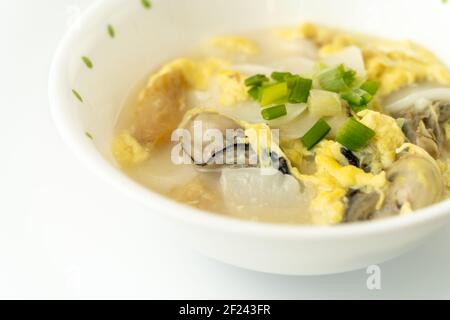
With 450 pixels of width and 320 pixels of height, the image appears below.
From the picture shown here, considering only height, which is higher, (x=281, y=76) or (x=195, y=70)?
(x=195, y=70)

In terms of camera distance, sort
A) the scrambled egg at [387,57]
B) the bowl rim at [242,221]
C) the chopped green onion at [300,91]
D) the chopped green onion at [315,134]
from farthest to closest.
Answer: the scrambled egg at [387,57], the chopped green onion at [300,91], the chopped green onion at [315,134], the bowl rim at [242,221]

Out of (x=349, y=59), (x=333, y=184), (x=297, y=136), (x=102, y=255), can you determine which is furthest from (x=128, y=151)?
(x=349, y=59)

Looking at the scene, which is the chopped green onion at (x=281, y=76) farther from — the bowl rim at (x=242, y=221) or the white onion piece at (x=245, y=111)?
the bowl rim at (x=242, y=221)

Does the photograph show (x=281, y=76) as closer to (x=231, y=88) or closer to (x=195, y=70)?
(x=231, y=88)

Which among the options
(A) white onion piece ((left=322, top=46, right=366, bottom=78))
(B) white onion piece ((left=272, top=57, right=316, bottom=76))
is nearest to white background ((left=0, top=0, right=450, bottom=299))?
(A) white onion piece ((left=322, top=46, right=366, bottom=78))

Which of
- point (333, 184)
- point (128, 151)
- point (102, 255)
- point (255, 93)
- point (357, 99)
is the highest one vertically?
point (255, 93)

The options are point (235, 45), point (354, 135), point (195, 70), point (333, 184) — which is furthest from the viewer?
point (235, 45)

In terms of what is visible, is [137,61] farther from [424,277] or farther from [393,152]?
[424,277]

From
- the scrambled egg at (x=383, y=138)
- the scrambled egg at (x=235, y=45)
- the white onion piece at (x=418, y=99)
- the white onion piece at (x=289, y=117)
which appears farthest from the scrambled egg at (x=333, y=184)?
the scrambled egg at (x=235, y=45)
